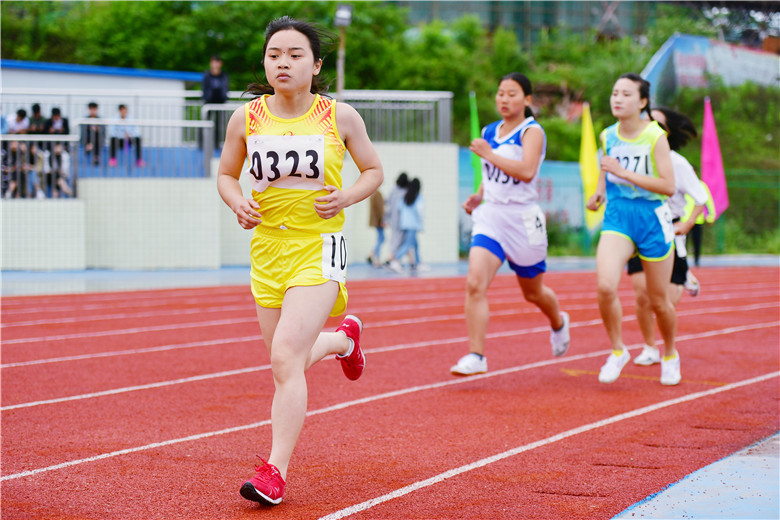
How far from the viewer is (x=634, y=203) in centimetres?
696

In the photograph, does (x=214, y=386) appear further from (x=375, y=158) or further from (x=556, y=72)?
(x=556, y=72)

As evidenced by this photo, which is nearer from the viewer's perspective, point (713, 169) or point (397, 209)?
point (397, 209)

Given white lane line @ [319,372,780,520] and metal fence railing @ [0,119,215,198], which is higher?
metal fence railing @ [0,119,215,198]

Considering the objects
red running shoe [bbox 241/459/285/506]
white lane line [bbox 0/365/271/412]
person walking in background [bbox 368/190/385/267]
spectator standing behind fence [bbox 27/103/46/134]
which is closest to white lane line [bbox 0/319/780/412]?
white lane line [bbox 0/365/271/412]

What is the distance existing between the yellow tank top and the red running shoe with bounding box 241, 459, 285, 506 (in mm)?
1049

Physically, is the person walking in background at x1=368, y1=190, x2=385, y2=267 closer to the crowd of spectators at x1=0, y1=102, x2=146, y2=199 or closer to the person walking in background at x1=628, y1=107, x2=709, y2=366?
the crowd of spectators at x1=0, y1=102, x2=146, y2=199

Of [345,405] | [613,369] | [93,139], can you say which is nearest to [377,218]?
[93,139]

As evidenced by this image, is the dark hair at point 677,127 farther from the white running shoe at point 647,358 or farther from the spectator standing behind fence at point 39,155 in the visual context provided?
the spectator standing behind fence at point 39,155

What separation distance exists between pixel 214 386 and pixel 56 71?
62.9 feet

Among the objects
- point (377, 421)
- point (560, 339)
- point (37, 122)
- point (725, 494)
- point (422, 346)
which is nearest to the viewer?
point (725, 494)

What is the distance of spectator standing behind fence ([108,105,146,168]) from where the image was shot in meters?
19.5

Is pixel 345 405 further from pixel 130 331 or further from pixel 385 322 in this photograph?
pixel 385 322

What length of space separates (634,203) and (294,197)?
3.39 metres

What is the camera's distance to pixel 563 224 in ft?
85.3
